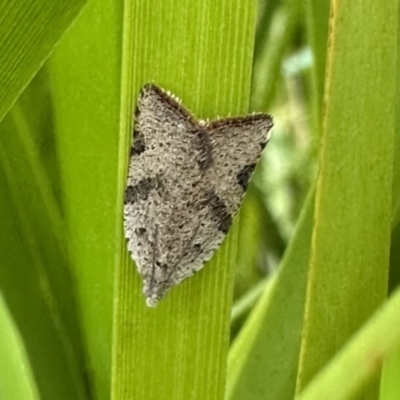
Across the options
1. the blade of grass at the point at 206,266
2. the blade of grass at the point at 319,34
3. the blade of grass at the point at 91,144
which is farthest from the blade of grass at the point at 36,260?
the blade of grass at the point at 319,34

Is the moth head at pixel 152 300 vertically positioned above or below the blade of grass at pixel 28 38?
below

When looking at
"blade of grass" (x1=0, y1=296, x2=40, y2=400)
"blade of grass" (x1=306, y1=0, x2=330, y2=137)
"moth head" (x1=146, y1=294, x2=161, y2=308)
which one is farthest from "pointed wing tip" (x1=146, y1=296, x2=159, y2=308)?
"blade of grass" (x1=306, y1=0, x2=330, y2=137)

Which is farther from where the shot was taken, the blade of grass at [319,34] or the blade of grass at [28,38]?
the blade of grass at [319,34]

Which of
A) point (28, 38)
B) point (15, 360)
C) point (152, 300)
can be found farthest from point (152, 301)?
point (28, 38)

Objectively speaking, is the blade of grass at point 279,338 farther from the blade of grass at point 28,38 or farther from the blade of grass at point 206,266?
the blade of grass at point 28,38

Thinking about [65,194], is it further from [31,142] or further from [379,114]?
[379,114]

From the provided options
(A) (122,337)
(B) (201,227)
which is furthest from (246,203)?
(A) (122,337)

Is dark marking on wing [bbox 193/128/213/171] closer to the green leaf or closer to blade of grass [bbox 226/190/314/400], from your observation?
blade of grass [bbox 226/190/314/400]
